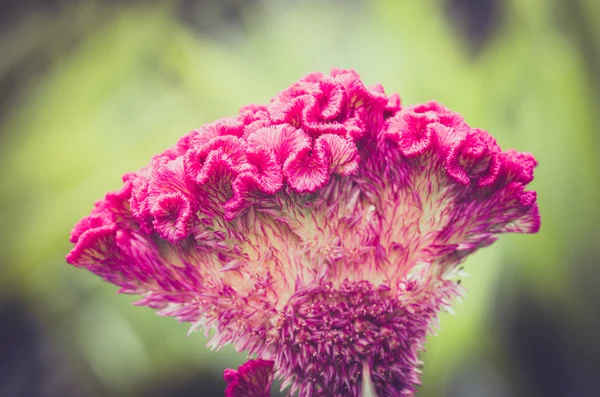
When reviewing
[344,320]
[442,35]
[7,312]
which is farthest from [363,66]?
[7,312]

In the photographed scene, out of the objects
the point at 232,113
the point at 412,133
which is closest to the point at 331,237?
the point at 412,133

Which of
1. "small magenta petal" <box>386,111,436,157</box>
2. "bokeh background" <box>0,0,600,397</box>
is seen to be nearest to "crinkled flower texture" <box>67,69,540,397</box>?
"small magenta petal" <box>386,111,436,157</box>

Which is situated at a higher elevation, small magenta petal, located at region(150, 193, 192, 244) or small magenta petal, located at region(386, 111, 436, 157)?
small magenta petal, located at region(386, 111, 436, 157)

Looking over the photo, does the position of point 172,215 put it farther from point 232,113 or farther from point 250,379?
point 232,113

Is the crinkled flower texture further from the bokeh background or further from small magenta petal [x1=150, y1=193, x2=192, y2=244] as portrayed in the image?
the bokeh background

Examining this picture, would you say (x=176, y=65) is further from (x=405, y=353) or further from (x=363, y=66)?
(x=405, y=353)

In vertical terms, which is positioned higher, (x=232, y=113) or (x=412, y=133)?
(x=232, y=113)
